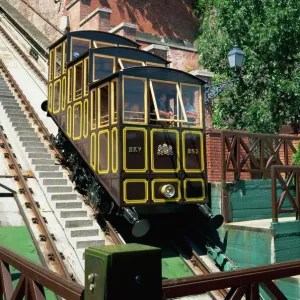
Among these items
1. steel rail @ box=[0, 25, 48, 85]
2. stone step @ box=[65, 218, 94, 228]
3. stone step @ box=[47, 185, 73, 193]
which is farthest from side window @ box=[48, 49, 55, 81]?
stone step @ box=[65, 218, 94, 228]

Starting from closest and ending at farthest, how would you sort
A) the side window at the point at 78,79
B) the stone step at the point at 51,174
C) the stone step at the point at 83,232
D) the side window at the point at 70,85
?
the stone step at the point at 83,232
the side window at the point at 78,79
the stone step at the point at 51,174
the side window at the point at 70,85

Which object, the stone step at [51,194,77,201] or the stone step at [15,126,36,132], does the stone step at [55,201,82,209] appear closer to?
the stone step at [51,194,77,201]

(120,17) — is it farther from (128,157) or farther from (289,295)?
(289,295)

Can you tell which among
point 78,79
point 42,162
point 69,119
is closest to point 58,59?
point 78,79

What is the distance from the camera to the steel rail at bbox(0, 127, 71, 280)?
630cm

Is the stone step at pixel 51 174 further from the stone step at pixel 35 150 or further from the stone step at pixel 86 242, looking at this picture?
the stone step at pixel 86 242

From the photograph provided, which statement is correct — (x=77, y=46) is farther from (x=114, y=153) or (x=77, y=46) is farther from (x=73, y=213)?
(x=73, y=213)

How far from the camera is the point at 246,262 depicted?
740 cm

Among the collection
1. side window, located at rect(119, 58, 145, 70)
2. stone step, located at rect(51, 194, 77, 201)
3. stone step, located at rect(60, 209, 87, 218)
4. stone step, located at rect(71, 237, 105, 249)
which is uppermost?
side window, located at rect(119, 58, 145, 70)

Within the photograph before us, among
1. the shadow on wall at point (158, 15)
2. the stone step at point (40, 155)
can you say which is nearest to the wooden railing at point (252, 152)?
the stone step at point (40, 155)

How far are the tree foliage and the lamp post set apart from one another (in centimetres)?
27

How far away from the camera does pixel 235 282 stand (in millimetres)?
2637

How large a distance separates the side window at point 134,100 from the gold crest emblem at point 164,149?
1.73 ft

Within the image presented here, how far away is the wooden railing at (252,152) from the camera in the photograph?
8477 millimetres
